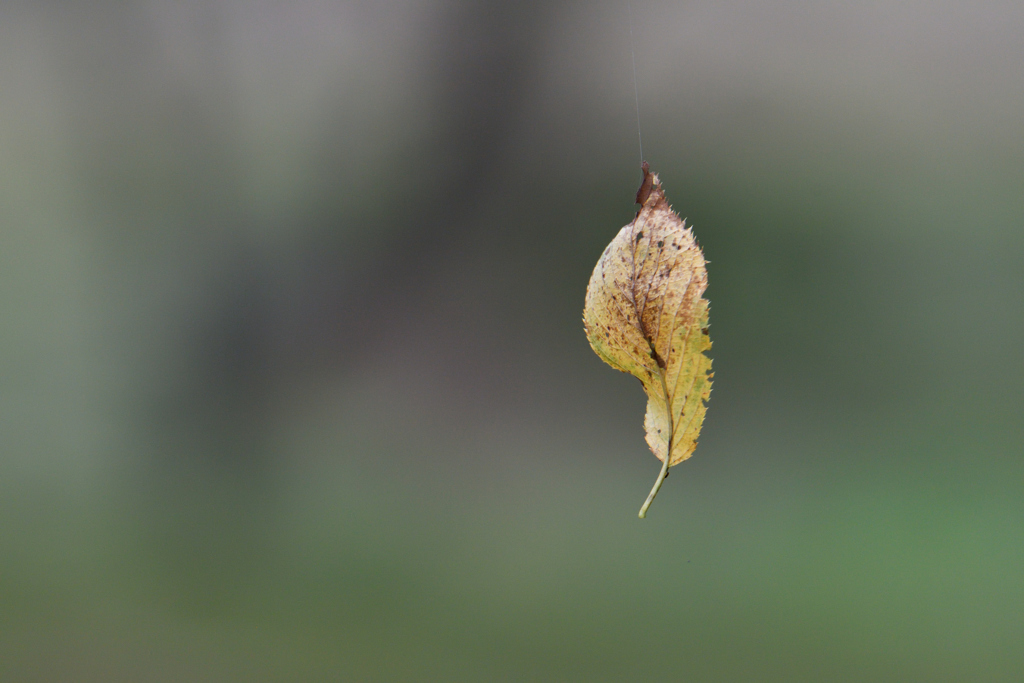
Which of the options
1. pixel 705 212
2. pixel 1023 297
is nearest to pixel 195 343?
pixel 705 212

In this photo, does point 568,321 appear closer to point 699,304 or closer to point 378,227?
point 378,227

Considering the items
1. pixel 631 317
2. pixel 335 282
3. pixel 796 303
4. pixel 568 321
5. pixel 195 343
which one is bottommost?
pixel 631 317

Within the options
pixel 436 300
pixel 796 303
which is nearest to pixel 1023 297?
pixel 796 303

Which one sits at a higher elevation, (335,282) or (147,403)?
(335,282)

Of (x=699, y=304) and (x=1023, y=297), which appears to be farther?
(x=1023, y=297)

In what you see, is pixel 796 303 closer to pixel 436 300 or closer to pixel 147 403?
pixel 436 300

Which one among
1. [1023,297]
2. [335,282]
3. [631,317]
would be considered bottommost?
[631,317]
